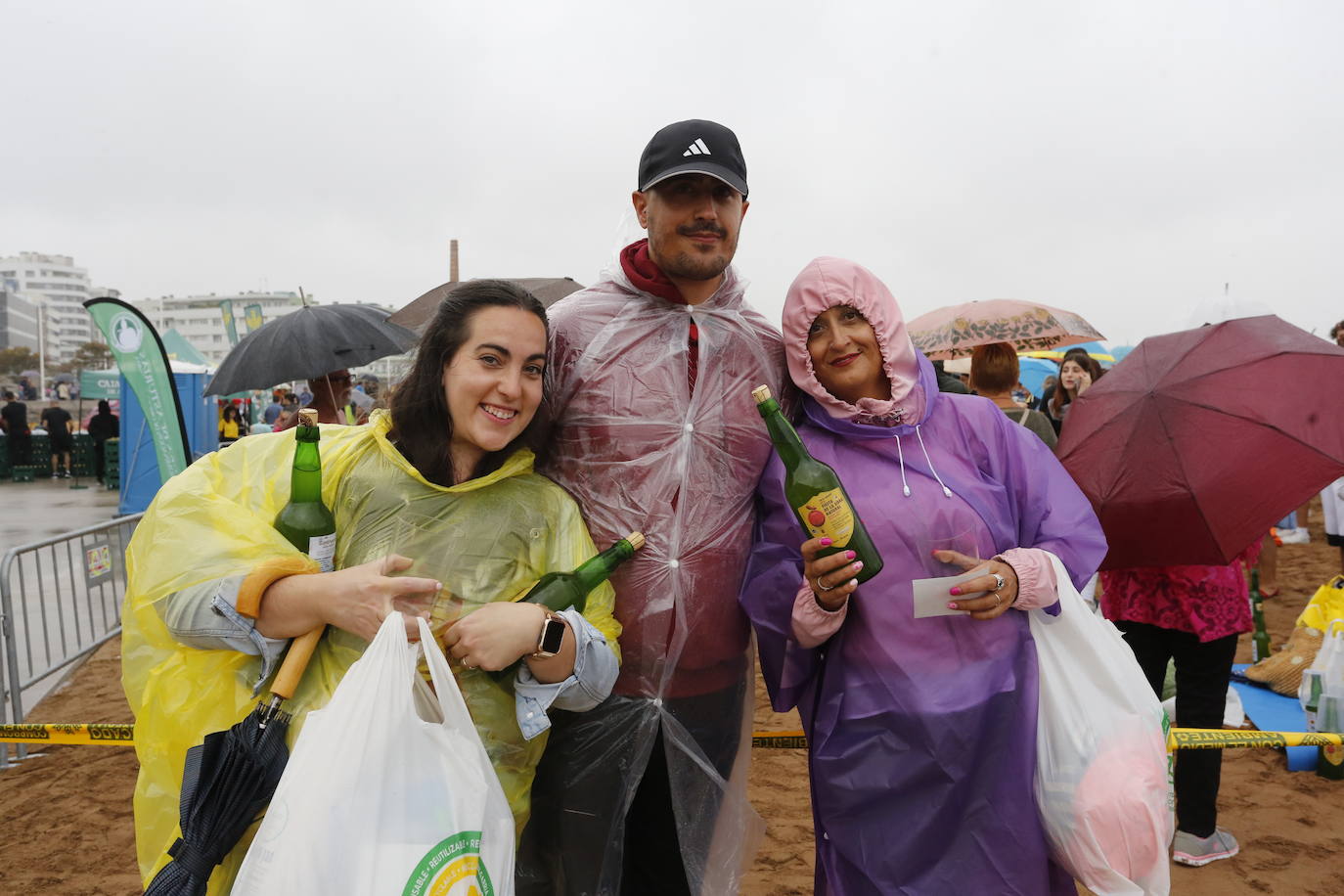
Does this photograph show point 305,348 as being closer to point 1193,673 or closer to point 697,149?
point 697,149

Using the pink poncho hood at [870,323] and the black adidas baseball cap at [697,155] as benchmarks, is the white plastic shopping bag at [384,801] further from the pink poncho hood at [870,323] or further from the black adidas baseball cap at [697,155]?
the black adidas baseball cap at [697,155]

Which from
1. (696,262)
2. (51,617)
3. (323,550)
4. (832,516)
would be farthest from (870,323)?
(51,617)

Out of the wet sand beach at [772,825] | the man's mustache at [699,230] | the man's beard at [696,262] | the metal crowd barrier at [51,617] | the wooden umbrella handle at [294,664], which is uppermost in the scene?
the man's mustache at [699,230]

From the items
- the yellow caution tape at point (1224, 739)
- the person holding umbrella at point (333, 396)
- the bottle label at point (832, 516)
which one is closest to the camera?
the bottle label at point (832, 516)

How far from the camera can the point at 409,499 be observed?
5.62 ft

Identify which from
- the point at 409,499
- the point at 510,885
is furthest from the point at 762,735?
the point at 409,499

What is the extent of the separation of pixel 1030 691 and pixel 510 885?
3.77 feet

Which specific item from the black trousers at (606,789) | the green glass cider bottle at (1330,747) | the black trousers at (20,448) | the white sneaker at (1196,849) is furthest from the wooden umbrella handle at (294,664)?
the black trousers at (20,448)

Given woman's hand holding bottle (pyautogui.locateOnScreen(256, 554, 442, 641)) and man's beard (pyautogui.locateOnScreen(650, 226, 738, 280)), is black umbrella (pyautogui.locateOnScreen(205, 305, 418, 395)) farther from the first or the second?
woman's hand holding bottle (pyautogui.locateOnScreen(256, 554, 442, 641))

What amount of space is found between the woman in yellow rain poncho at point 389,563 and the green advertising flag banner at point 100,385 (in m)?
19.6

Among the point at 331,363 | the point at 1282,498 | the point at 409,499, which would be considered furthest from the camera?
the point at 331,363

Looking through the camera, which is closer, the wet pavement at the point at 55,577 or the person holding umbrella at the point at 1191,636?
the person holding umbrella at the point at 1191,636

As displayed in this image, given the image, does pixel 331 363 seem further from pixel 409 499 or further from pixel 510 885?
pixel 510 885

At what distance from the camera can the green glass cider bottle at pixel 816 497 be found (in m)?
1.71
